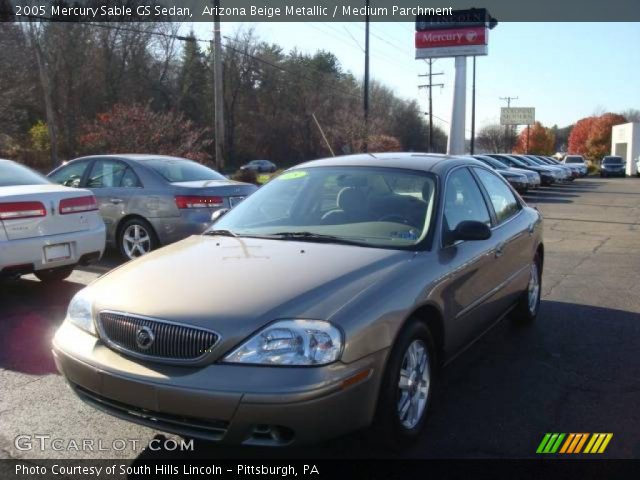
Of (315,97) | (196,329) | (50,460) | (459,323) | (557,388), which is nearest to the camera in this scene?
(196,329)

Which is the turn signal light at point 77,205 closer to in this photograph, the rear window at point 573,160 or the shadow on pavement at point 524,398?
the shadow on pavement at point 524,398

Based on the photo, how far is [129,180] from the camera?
27.0 ft

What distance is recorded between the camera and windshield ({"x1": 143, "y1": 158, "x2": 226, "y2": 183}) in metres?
8.19

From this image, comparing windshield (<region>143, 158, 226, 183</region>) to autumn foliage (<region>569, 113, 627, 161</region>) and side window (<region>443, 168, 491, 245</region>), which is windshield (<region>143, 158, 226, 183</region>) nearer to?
side window (<region>443, 168, 491, 245</region>)

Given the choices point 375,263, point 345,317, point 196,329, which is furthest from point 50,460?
point 375,263

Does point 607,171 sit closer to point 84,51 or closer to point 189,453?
point 84,51

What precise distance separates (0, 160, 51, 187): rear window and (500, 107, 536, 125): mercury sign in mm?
77588

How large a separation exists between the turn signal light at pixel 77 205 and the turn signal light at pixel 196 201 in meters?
1.34

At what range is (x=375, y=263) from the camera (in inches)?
129

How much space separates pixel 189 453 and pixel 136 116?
1971 centimetres

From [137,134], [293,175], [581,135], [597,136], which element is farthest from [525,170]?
[581,135]

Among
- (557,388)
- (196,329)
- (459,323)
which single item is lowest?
(557,388)

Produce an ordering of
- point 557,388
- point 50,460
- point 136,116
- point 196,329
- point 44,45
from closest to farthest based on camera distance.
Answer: point 196,329
point 50,460
point 557,388
point 136,116
point 44,45

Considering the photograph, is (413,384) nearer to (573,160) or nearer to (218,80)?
(218,80)
